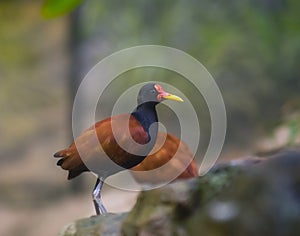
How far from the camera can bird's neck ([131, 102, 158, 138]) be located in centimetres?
223

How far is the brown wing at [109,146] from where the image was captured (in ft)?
7.27

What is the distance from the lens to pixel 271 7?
736cm

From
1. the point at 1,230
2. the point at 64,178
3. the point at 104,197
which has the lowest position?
the point at 104,197

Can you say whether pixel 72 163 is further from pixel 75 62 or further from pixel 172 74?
pixel 75 62

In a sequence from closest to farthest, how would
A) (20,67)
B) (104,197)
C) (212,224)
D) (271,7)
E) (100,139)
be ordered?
(212,224)
(100,139)
(104,197)
(271,7)
(20,67)

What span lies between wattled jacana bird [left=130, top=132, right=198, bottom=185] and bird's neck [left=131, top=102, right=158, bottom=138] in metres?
0.33

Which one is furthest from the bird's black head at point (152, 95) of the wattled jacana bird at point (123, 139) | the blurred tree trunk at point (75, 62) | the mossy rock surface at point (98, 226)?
the blurred tree trunk at point (75, 62)

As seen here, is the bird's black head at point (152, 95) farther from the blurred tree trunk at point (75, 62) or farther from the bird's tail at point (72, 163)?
the blurred tree trunk at point (75, 62)

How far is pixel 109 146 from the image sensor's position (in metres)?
2.24

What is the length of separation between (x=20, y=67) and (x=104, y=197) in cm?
372

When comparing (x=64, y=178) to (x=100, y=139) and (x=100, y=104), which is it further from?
(x=100, y=139)

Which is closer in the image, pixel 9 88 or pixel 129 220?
pixel 129 220

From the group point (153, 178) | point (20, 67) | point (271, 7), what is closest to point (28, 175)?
point (20, 67)

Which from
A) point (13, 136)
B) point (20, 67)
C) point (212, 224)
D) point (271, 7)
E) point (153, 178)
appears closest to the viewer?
point (212, 224)
